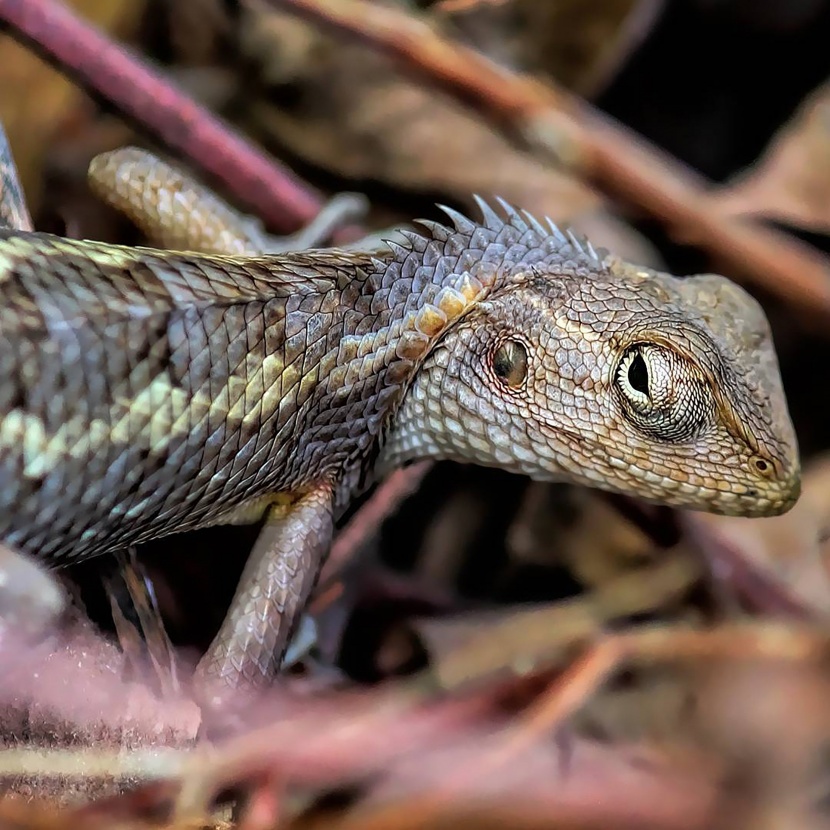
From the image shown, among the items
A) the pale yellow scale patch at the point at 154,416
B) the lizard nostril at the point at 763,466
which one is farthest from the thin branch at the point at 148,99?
the lizard nostril at the point at 763,466

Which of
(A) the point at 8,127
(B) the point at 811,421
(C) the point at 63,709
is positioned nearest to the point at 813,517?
(B) the point at 811,421

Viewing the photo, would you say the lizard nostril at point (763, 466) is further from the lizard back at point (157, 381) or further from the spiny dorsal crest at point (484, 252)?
the lizard back at point (157, 381)

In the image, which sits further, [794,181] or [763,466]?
[794,181]

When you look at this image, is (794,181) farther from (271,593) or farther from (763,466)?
(271,593)

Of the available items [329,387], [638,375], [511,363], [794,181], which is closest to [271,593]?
[329,387]

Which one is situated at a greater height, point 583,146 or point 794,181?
point 794,181

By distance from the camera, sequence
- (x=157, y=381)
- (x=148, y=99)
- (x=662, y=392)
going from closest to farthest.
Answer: (x=157, y=381) → (x=662, y=392) → (x=148, y=99)
